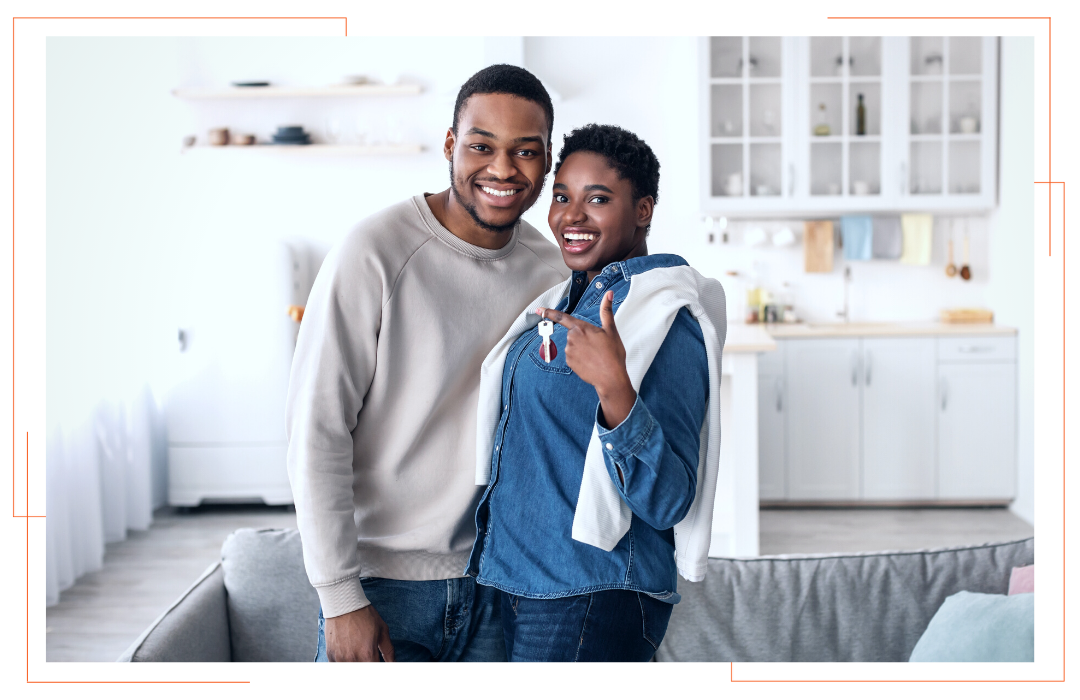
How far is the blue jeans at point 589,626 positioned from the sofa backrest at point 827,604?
0.71 metres

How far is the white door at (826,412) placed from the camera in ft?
12.4

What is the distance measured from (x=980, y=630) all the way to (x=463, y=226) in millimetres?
1091

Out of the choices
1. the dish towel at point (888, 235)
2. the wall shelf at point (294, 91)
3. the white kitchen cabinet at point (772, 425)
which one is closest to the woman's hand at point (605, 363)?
the white kitchen cabinet at point (772, 425)

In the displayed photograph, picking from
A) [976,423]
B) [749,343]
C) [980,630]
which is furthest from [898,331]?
[980,630]

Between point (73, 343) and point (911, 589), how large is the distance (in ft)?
5.54

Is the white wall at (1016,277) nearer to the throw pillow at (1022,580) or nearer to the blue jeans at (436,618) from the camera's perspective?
the throw pillow at (1022,580)

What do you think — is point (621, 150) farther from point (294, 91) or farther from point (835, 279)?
point (835, 279)

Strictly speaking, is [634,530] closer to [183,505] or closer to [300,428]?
[300,428]

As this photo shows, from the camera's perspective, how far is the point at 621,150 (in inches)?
34.8

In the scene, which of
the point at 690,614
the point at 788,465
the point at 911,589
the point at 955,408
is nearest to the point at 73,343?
the point at 690,614

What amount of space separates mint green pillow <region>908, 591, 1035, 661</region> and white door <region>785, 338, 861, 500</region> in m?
2.36

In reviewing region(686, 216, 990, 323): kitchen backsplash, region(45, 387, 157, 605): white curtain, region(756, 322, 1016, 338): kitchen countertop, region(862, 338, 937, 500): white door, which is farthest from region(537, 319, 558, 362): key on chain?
region(686, 216, 990, 323): kitchen backsplash

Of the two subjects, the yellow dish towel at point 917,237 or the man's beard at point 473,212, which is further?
the yellow dish towel at point 917,237

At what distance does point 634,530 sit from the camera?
0.90 m
